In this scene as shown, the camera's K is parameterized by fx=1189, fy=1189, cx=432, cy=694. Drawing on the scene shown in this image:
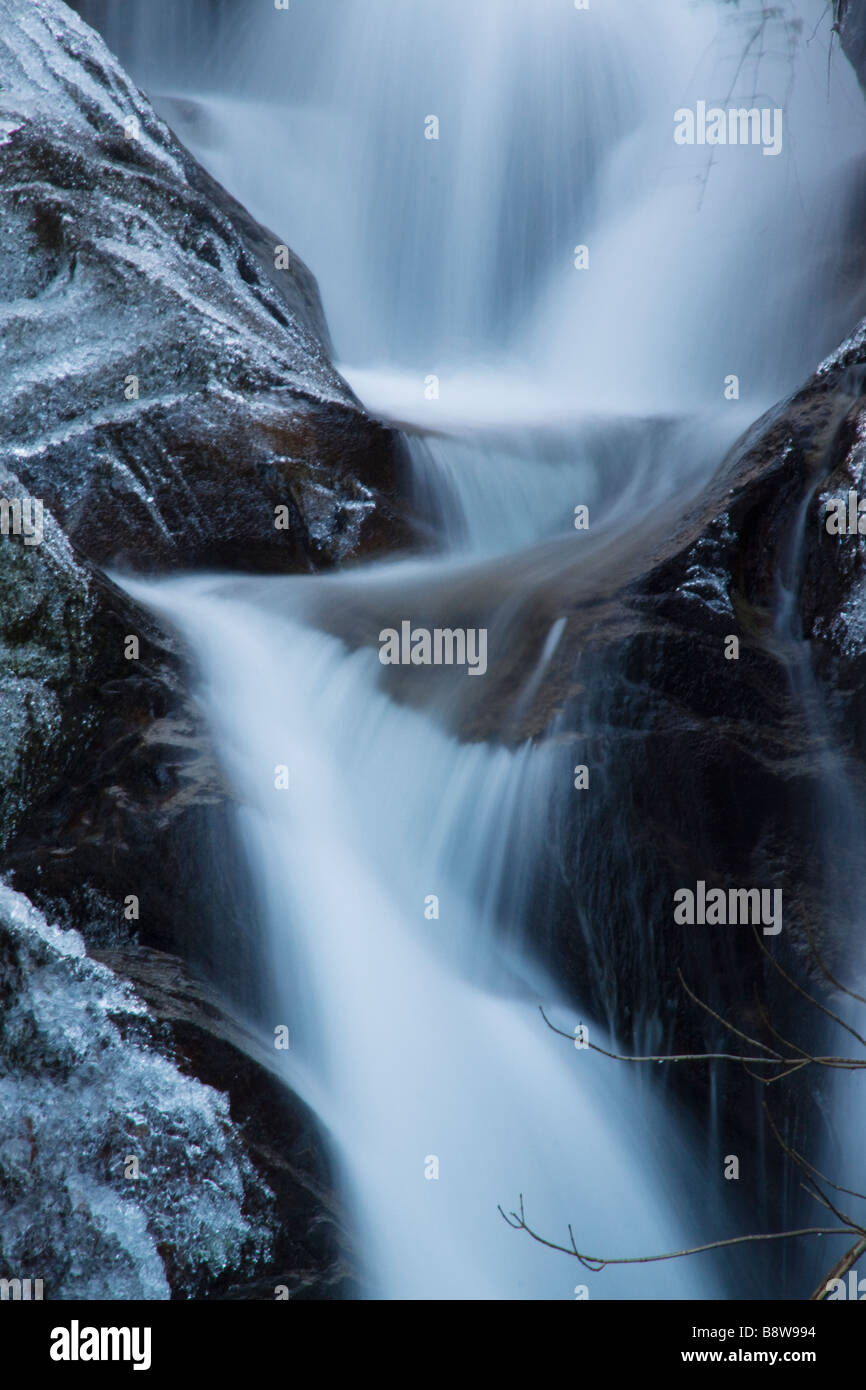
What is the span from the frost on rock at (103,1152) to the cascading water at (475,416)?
0.53 meters

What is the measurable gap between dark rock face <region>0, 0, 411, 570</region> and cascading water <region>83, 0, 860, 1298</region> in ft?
1.26

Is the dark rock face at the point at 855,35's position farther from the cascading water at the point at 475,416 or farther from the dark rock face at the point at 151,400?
the dark rock face at the point at 151,400

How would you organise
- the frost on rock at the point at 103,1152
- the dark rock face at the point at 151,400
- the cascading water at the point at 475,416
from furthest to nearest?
the dark rock face at the point at 151,400 < the cascading water at the point at 475,416 < the frost on rock at the point at 103,1152

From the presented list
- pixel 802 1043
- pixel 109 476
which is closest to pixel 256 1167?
pixel 802 1043

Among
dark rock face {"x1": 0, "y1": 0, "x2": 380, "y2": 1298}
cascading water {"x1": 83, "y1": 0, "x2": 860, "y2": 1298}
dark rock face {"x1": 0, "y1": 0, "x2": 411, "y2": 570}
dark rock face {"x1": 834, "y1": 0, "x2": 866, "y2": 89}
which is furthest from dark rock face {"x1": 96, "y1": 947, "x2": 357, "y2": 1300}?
dark rock face {"x1": 834, "y1": 0, "x2": 866, "y2": 89}

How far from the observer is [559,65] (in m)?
10.9

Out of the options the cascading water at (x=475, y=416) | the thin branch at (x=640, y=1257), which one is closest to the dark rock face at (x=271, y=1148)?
the cascading water at (x=475, y=416)

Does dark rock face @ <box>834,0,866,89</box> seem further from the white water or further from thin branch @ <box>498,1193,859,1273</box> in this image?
thin branch @ <box>498,1193,859,1273</box>

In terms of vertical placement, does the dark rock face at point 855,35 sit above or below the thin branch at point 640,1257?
above

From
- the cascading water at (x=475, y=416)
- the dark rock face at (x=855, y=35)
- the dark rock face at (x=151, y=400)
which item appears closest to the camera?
the cascading water at (x=475, y=416)

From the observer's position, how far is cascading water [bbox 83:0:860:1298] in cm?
409

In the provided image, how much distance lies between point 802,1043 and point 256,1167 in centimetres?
210

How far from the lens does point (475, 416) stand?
8016mm

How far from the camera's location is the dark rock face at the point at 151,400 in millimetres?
6141
